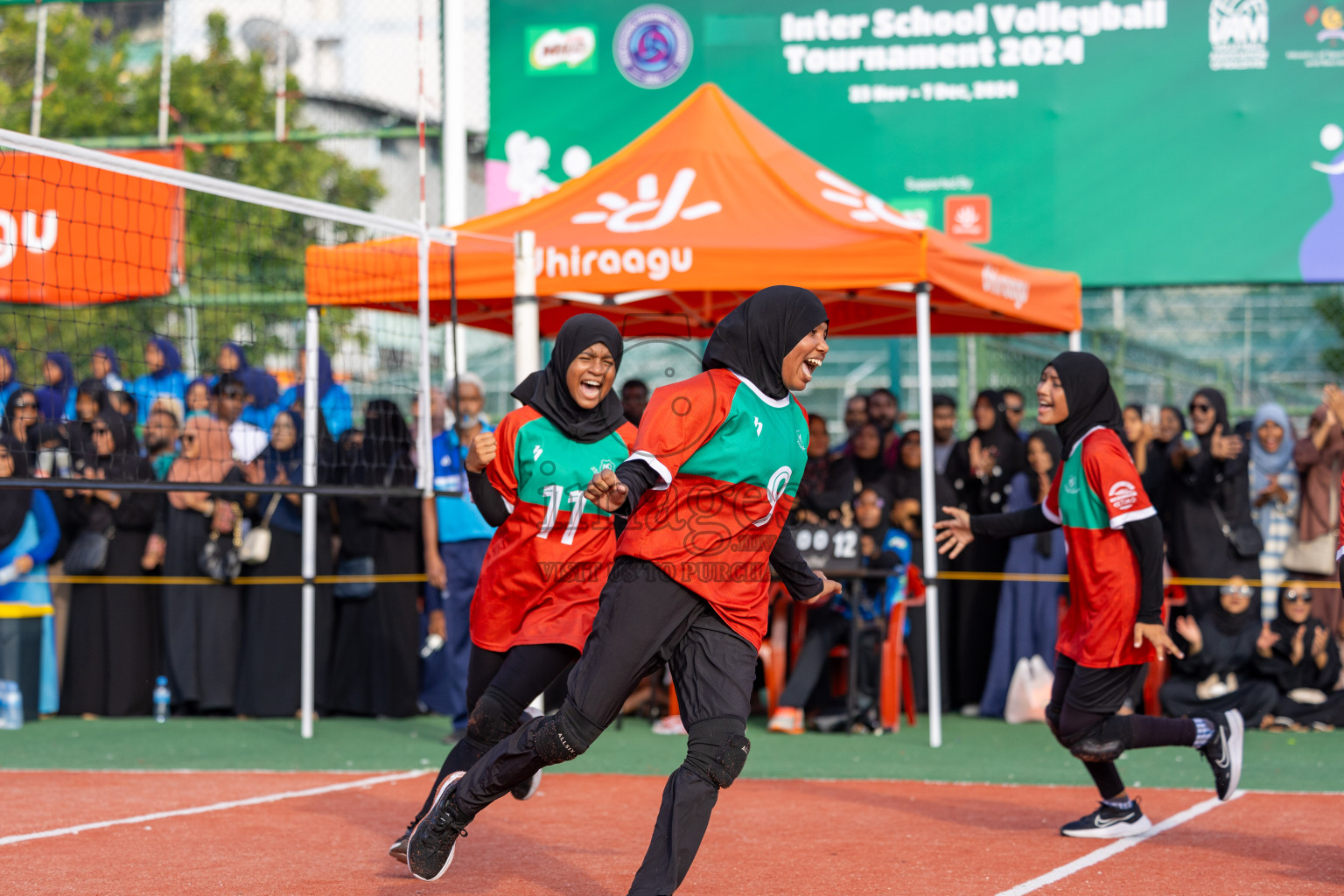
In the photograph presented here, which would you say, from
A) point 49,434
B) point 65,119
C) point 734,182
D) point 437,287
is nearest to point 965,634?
point 734,182

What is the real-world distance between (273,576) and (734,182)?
4634 millimetres

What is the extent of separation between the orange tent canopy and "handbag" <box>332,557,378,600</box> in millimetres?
2017

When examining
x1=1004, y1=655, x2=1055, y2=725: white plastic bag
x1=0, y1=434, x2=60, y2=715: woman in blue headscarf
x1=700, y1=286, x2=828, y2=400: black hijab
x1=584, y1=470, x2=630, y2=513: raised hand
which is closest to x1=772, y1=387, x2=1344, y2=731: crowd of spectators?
x1=1004, y1=655, x2=1055, y2=725: white plastic bag

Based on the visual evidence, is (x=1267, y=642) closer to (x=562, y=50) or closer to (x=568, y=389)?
(x=568, y=389)

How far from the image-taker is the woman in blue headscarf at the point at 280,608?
11.3 metres

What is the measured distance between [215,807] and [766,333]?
169 inches

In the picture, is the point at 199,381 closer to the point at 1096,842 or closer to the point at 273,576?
the point at 273,576

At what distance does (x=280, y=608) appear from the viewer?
11.5 metres

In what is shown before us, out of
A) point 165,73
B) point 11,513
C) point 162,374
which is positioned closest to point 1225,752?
point 11,513

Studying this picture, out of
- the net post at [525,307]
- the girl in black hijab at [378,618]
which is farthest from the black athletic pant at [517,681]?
the girl in black hijab at [378,618]

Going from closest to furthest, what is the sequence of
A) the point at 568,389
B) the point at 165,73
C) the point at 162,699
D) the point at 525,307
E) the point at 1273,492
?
the point at 568,389 → the point at 525,307 → the point at 1273,492 → the point at 162,699 → the point at 165,73

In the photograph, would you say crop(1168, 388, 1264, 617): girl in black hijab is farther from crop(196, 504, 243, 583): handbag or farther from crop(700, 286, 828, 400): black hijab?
crop(196, 504, 243, 583): handbag

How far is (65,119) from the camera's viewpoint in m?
22.2

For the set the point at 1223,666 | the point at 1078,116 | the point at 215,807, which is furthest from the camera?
the point at 1078,116
